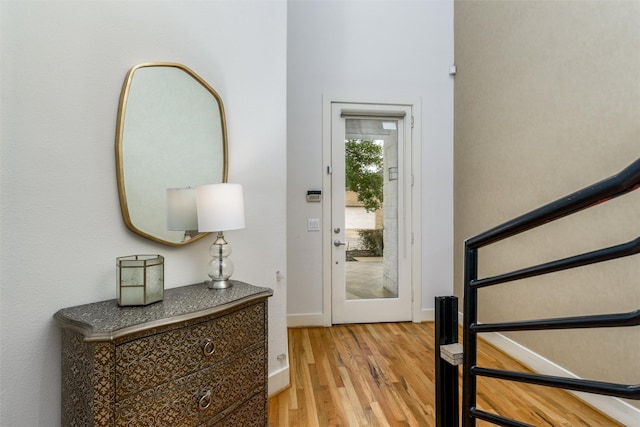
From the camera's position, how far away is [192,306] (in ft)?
4.51

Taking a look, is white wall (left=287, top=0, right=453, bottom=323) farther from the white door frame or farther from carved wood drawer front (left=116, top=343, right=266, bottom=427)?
carved wood drawer front (left=116, top=343, right=266, bottom=427)

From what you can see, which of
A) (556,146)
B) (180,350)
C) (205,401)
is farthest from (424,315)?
(180,350)

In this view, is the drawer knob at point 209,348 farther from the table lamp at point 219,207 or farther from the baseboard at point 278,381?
the baseboard at point 278,381

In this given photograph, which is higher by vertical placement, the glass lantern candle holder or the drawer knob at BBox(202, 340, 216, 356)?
the glass lantern candle holder

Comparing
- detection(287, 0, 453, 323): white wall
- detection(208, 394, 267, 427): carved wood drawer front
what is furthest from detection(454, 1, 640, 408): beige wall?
detection(208, 394, 267, 427): carved wood drawer front

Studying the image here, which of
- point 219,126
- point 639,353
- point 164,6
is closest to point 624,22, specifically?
point 639,353

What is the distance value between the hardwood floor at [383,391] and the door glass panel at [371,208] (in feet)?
2.20

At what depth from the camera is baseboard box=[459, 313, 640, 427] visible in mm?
1778

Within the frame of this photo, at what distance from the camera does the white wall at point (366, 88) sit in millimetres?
3348

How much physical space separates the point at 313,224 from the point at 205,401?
85.0 inches

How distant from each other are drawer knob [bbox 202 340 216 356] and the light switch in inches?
80.2

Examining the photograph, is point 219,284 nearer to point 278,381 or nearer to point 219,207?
point 219,207

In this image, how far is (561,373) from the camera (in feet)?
7.18

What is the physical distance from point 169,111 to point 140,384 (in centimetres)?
129
